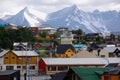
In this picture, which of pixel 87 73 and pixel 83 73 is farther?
pixel 87 73

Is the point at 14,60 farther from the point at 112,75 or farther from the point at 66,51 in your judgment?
the point at 112,75

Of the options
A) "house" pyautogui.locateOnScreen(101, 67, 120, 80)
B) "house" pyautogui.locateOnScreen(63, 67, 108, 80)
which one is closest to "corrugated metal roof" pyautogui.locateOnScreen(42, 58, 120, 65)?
"house" pyautogui.locateOnScreen(63, 67, 108, 80)

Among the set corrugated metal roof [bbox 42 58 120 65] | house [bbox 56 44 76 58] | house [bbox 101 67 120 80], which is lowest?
house [bbox 101 67 120 80]

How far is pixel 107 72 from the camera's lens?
2419cm

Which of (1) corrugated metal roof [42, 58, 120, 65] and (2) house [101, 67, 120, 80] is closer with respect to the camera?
(2) house [101, 67, 120, 80]

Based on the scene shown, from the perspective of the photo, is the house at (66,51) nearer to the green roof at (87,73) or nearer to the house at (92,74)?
the house at (92,74)

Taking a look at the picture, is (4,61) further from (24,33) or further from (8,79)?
(24,33)

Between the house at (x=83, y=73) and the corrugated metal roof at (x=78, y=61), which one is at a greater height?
the corrugated metal roof at (x=78, y=61)

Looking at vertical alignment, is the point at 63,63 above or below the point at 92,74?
above

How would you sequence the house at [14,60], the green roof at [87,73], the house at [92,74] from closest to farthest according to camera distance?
1. the house at [92,74]
2. the green roof at [87,73]
3. the house at [14,60]

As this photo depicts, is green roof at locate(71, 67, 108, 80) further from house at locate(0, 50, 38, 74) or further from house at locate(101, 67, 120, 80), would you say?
house at locate(0, 50, 38, 74)

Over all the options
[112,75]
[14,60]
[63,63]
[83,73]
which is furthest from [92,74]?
[14,60]

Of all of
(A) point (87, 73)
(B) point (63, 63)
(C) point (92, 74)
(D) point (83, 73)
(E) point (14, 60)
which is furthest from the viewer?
(E) point (14, 60)

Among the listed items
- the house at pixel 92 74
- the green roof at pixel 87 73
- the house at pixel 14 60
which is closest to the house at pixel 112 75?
the house at pixel 92 74
